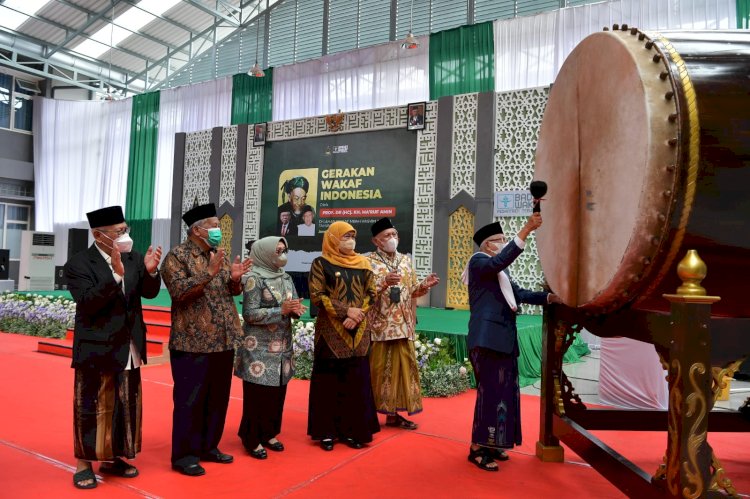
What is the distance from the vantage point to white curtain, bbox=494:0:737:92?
7.55 metres

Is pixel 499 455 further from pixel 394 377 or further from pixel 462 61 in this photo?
pixel 462 61

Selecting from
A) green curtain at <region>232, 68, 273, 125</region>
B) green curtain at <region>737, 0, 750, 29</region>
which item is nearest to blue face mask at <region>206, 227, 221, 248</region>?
green curtain at <region>737, 0, 750, 29</region>

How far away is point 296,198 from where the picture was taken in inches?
399

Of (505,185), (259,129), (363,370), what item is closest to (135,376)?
(363,370)

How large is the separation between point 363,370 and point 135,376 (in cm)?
123

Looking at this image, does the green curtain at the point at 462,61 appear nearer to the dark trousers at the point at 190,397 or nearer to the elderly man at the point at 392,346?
the elderly man at the point at 392,346

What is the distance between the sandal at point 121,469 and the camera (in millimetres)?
2580

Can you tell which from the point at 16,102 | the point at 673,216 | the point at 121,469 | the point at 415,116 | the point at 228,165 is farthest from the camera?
the point at 16,102

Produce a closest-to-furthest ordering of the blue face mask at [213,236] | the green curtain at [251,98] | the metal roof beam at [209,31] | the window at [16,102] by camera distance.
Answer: the blue face mask at [213,236], the green curtain at [251,98], the metal roof beam at [209,31], the window at [16,102]

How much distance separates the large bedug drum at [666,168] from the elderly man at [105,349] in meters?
1.96

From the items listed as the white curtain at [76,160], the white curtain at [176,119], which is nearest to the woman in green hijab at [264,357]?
the white curtain at [176,119]

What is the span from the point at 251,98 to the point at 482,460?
413 inches

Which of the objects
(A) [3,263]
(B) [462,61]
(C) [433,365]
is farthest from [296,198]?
(A) [3,263]

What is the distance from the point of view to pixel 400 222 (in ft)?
29.6
